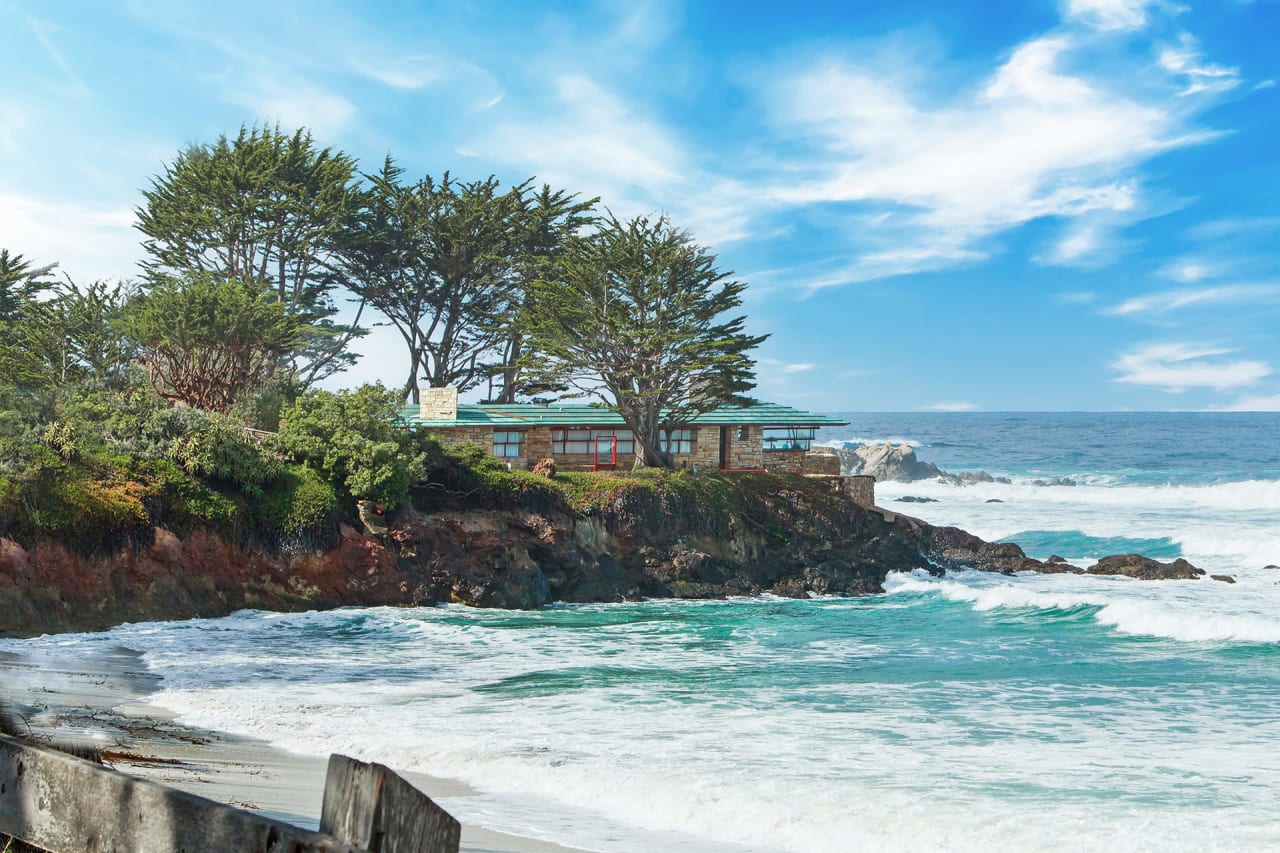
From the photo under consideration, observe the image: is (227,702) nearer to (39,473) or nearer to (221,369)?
(39,473)

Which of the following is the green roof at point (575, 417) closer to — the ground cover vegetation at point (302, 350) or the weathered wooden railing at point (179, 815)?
the ground cover vegetation at point (302, 350)

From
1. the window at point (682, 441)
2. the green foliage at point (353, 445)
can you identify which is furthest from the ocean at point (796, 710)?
the window at point (682, 441)

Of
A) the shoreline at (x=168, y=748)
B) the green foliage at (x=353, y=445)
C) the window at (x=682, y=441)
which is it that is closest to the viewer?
the shoreline at (x=168, y=748)

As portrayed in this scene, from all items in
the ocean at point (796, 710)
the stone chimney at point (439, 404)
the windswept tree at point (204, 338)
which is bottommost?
the ocean at point (796, 710)

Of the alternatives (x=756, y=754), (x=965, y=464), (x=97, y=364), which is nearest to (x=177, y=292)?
(x=97, y=364)

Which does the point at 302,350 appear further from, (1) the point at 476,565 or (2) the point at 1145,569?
(2) the point at 1145,569

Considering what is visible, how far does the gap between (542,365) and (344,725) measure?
28658mm

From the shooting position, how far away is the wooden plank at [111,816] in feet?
11.0

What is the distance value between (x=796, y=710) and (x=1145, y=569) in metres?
27.9

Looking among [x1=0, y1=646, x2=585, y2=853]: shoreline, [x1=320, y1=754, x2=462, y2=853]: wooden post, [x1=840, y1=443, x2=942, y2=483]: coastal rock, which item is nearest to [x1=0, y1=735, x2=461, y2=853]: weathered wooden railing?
[x1=320, y1=754, x2=462, y2=853]: wooden post

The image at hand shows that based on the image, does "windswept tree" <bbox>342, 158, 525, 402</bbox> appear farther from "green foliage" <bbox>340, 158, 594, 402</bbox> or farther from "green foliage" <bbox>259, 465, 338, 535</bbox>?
"green foliage" <bbox>259, 465, 338, 535</bbox>

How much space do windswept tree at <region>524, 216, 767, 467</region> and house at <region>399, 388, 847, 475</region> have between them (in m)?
2.06

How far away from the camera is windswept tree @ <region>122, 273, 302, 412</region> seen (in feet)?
118

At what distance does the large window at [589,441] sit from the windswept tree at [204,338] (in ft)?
37.8
